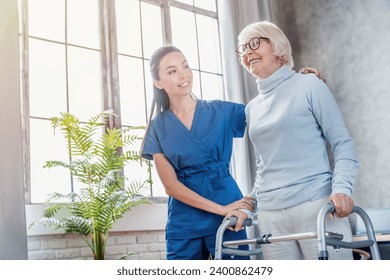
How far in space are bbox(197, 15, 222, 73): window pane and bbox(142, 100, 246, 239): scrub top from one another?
1.98 m

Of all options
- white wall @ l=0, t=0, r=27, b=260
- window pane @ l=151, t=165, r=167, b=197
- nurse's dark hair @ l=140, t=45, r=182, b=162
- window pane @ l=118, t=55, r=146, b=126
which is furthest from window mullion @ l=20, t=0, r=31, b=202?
nurse's dark hair @ l=140, t=45, r=182, b=162

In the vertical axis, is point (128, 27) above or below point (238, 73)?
above

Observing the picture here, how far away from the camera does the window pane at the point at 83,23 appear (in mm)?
3137

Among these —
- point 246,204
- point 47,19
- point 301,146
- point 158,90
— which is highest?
point 47,19

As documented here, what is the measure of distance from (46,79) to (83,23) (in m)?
0.43

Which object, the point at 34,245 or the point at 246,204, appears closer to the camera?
the point at 246,204

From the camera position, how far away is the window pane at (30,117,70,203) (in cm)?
275

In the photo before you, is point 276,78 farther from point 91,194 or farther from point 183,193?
point 91,194

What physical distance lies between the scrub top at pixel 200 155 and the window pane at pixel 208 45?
Result: 6.50 ft

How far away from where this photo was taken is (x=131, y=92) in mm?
3268

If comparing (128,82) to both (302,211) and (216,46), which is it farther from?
(302,211)

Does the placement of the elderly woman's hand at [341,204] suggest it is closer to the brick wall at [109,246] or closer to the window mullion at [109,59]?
the brick wall at [109,246]

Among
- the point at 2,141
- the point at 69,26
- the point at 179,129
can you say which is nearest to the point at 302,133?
the point at 179,129

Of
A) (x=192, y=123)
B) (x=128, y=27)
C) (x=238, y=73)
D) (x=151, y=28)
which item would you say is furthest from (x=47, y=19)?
(x=192, y=123)
